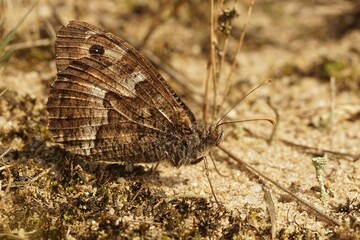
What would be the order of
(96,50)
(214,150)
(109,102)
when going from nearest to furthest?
(96,50)
(109,102)
(214,150)

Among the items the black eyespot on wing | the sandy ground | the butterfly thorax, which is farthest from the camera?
the butterfly thorax

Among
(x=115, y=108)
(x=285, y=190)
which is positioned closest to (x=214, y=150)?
(x=285, y=190)

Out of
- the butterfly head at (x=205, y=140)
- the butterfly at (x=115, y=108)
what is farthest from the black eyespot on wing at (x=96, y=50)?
the butterfly head at (x=205, y=140)

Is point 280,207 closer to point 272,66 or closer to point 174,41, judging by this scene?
point 272,66

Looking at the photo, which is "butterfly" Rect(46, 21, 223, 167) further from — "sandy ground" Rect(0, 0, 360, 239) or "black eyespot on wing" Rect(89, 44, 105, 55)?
"sandy ground" Rect(0, 0, 360, 239)

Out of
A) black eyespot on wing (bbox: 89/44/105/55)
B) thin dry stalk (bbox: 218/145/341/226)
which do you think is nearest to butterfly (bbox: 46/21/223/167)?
black eyespot on wing (bbox: 89/44/105/55)

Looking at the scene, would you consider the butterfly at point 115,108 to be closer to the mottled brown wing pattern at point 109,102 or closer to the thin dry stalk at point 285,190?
the mottled brown wing pattern at point 109,102

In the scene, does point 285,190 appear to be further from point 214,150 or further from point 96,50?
point 96,50

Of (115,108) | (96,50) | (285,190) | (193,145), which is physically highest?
(96,50)
